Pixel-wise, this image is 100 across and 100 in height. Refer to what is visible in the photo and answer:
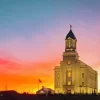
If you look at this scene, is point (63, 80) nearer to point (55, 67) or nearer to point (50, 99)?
point (55, 67)

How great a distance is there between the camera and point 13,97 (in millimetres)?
26000

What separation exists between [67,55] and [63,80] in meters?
9.76

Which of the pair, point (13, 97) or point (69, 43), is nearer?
point (13, 97)

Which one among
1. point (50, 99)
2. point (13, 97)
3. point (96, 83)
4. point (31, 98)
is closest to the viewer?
point (13, 97)

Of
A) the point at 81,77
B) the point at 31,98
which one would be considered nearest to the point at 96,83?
the point at 81,77

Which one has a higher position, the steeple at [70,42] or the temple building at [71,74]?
the steeple at [70,42]

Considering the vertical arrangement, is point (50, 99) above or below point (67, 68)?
below

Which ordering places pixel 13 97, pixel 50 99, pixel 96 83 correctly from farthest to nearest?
1. pixel 96 83
2. pixel 50 99
3. pixel 13 97

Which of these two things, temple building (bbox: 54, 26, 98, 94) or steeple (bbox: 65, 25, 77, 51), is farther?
steeple (bbox: 65, 25, 77, 51)

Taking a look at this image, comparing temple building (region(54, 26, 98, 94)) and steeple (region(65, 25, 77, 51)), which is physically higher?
Answer: steeple (region(65, 25, 77, 51))

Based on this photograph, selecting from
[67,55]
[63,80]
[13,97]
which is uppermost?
[67,55]

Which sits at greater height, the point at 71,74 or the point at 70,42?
the point at 70,42

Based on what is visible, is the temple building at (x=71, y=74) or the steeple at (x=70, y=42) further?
the steeple at (x=70, y=42)

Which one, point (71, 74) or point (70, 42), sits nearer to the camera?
point (71, 74)
